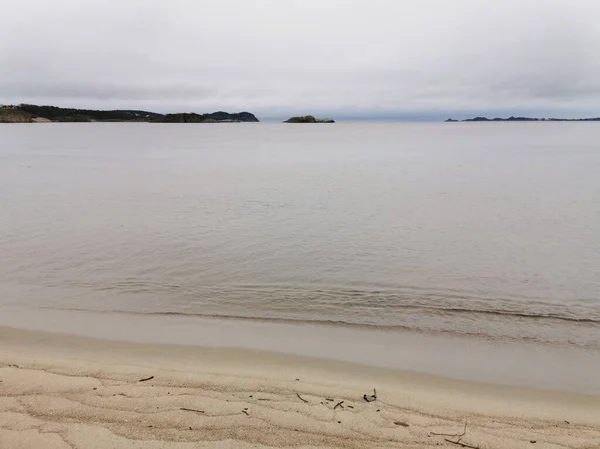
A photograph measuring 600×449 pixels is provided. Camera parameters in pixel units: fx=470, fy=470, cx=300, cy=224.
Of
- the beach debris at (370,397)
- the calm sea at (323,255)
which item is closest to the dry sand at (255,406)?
the beach debris at (370,397)

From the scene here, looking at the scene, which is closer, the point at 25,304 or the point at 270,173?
the point at 25,304

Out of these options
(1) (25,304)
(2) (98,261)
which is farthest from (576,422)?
(2) (98,261)

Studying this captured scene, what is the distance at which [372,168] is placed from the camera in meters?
40.0

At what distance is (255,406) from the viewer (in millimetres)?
5727

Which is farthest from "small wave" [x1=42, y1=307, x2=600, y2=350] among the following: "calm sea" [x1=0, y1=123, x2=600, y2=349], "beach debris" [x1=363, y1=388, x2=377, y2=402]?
"beach debris" [x1=363, y1=388, x2=377, y2=402]

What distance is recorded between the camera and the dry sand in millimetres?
5082

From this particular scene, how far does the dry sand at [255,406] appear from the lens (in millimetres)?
5082

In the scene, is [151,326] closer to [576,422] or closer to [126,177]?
[576,422]

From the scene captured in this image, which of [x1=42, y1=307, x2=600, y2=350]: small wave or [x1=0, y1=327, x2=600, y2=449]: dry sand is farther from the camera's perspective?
[x1=42, y1=307, x2=600, y2=350]: small wave

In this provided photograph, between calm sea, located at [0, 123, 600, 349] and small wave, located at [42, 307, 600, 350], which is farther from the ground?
calm sea, located at [0, 123, 600, 349]

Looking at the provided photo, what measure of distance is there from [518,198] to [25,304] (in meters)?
22.2

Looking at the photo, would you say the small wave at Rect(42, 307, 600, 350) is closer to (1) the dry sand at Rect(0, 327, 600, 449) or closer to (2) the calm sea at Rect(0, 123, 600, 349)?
(2) the calm sea at Rect(0, 123, 600, 349)

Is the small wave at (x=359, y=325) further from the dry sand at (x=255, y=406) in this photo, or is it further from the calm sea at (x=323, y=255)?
the dry sand at (x=255, y=406)

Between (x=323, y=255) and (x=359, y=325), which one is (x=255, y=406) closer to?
(x=359, y=325)
